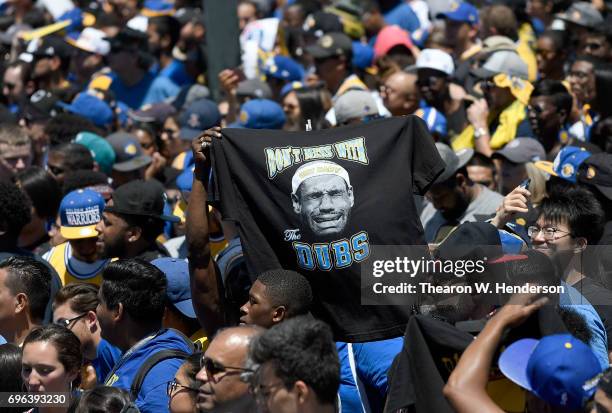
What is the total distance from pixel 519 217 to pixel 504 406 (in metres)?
2.58

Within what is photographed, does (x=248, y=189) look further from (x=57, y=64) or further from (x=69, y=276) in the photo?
(x=57, y=64)

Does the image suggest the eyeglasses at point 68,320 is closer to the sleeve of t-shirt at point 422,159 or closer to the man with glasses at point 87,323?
the man with glasses at point 87,323

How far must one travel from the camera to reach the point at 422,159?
17.5ft

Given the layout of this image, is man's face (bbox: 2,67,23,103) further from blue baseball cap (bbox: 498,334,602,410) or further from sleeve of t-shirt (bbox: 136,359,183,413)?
blue baseball cap (bbox: 498,334,602,410)

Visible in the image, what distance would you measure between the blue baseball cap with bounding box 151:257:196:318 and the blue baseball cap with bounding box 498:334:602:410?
7.98 feet

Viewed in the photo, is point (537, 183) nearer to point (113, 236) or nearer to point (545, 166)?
point (545, 166)

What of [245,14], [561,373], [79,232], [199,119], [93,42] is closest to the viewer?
[561,373]

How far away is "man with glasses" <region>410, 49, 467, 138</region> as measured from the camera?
9398mm

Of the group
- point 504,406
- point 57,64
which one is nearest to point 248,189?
point 504,406

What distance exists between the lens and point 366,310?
5.17 m

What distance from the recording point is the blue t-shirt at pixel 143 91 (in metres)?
11.9

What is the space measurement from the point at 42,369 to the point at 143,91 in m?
7.32

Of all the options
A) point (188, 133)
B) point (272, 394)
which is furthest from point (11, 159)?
point (272, 394)

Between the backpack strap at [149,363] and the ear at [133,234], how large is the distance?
179 cm
